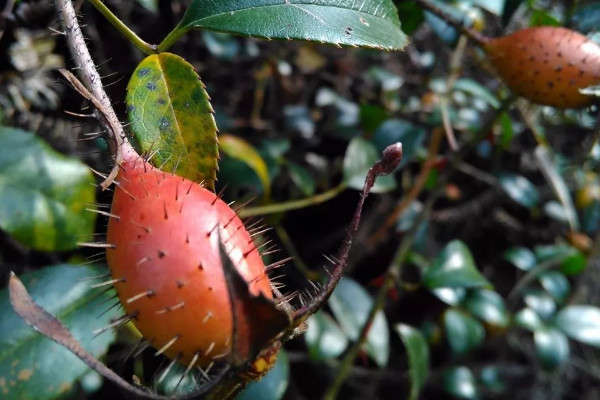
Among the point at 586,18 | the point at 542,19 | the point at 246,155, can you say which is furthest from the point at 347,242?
the point at 586,18

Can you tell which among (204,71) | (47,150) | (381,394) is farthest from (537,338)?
(47,150)

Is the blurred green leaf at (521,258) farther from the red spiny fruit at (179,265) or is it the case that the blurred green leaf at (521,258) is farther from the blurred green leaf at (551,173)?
the red spiny fruit at (179,265)

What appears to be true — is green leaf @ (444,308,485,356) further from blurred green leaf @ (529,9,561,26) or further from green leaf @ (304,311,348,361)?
blurred green leaf @ (529,9,561,26)

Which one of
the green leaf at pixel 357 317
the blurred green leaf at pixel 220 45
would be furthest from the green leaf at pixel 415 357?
the blurred green leaf at pixel 220 45

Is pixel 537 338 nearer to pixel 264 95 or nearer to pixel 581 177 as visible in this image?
pixel 581 177

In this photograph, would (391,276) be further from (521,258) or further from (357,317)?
(521,258)

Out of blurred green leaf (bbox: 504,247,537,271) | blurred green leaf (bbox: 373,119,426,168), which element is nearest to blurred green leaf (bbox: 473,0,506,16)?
blurred green leaf (bbox: 373,119,426,168)
